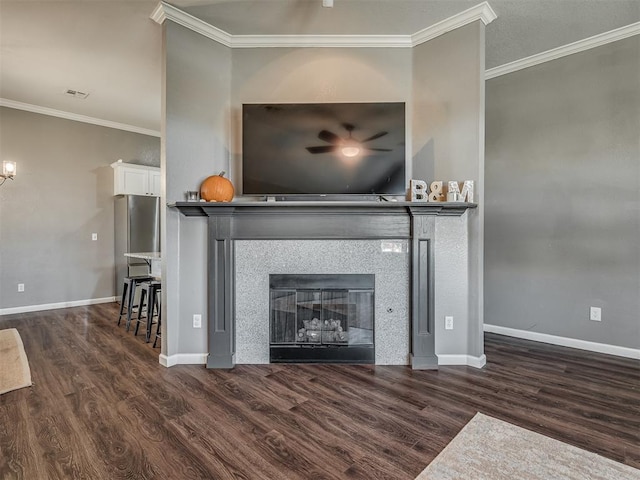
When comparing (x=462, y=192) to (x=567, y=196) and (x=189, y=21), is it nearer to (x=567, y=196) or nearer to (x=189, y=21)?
(x=567, y=196)

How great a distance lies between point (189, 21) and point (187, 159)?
46.8 inches

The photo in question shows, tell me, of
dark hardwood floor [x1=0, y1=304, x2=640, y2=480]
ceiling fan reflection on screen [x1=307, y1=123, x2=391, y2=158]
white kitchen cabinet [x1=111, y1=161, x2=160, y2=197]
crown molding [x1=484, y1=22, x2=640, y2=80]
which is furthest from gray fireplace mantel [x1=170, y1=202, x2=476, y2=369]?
white kitchen cabinet [x1=111, y1=161, x2=160, y2=197]

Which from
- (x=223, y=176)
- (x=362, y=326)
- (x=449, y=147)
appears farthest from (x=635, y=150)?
(x=223, y=176)

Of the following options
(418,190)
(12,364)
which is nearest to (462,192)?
(418,190)

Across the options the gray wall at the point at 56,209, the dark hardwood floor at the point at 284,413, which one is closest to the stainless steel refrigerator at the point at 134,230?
the gray wall at the point at 56,209

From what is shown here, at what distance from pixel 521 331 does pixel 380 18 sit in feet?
11.3

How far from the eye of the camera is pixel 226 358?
2.79 meters

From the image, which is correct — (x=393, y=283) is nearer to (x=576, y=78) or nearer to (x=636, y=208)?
(x=636, y=208)

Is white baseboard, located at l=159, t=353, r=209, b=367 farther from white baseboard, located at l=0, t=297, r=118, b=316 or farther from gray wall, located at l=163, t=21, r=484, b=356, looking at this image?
white baseboard, located at l=0, t=297, r=118, b=316

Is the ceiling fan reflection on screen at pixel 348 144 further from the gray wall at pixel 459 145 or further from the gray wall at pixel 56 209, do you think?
the gray wall at pixel 56 209

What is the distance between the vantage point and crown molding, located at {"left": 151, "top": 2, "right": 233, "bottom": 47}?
2697 mm

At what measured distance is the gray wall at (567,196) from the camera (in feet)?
9.86

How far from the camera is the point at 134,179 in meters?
5.38

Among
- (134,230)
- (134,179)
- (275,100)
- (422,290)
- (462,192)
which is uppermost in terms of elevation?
(275,100)
